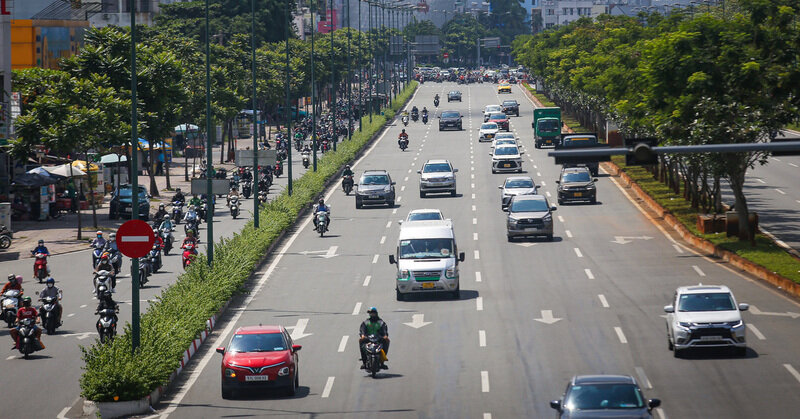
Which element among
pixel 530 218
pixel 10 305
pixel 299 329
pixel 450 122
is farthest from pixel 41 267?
pixel 450 122

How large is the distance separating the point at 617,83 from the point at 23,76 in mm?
30727

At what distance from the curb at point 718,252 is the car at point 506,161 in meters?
9.57

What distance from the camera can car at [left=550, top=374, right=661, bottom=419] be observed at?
61.5ft

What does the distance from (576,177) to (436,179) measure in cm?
726

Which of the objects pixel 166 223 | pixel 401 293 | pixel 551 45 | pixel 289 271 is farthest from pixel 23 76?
pixel 551 45

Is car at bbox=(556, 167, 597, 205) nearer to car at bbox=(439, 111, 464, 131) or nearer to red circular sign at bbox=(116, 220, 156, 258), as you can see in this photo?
red circular sign at bbox=(116, 220, 156, 258)

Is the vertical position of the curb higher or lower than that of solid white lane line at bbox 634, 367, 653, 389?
higher

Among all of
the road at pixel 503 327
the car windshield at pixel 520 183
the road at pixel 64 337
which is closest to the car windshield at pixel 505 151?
the car windshield at pixel 520 183

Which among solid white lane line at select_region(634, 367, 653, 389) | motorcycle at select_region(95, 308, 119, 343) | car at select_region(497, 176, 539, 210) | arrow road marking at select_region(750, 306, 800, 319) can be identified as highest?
car at select_region(497, 176, 539, 210)

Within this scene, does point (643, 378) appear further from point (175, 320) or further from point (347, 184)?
point (347, 184)

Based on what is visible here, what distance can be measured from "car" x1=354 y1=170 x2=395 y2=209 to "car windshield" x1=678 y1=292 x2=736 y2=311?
31893mm

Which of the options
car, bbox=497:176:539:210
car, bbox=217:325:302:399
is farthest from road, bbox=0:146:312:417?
car, bbox=497:176:539:210

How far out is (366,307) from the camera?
117ft

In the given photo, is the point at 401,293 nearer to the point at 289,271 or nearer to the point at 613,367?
the point at 289,271
